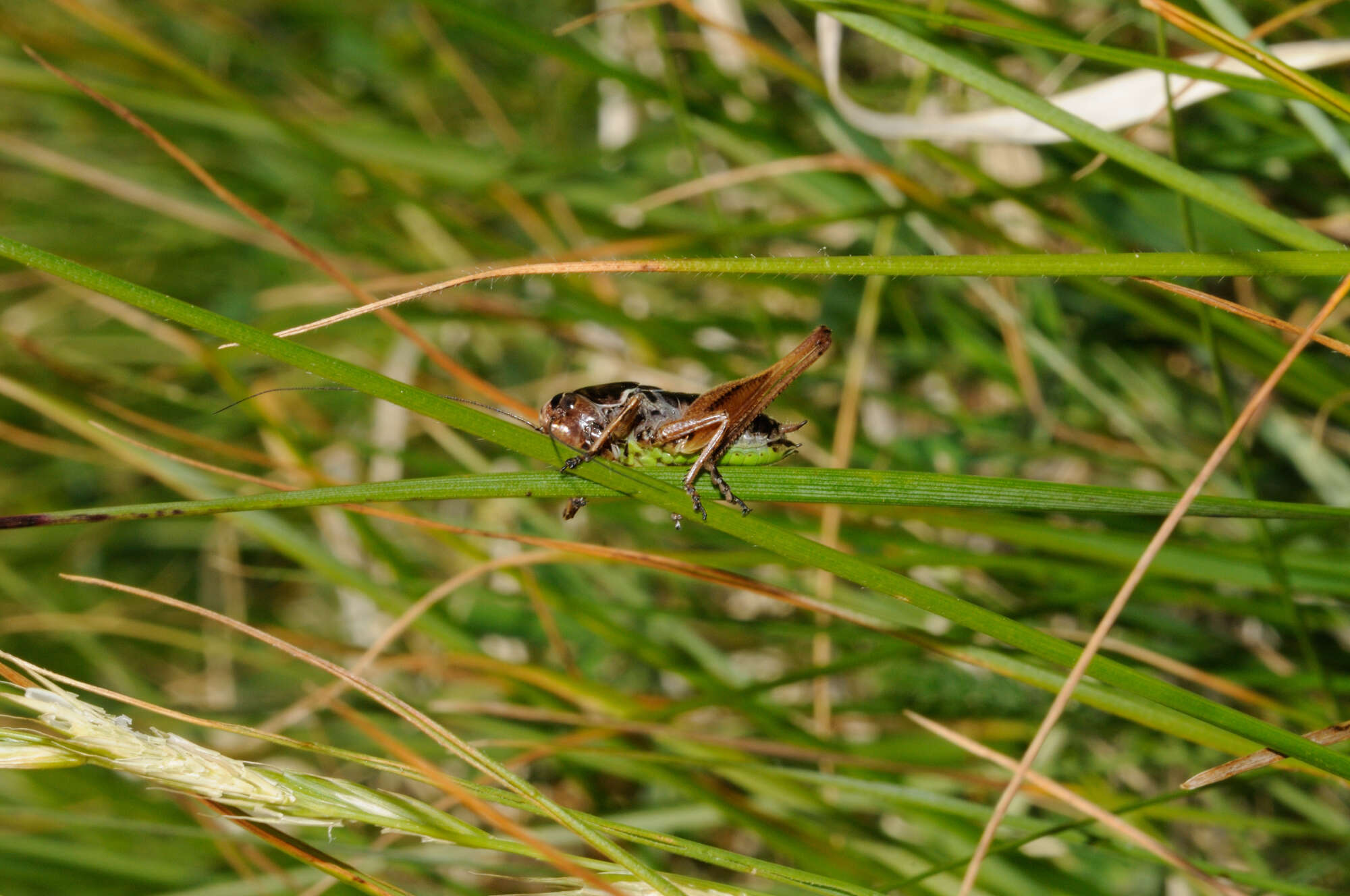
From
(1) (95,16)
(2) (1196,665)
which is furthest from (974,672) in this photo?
(1) (95,16)

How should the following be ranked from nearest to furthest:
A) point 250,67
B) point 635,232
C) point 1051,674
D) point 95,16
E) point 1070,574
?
point 1051,674 < point 1070,574 < point 95,16 < point 635,232 < point 250,67

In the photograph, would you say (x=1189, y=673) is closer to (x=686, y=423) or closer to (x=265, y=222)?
(x=686, y=423)

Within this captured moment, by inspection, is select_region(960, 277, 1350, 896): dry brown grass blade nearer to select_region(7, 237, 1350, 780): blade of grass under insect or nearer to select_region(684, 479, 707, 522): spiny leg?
select_region(7, 237, 1350, 780): blade of grass under insect

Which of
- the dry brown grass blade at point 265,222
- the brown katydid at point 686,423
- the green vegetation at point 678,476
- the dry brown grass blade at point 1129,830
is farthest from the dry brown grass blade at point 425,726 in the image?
the dry brown grass blade at point 1129,830

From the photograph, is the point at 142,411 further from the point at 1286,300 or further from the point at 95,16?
the point at 1286,300

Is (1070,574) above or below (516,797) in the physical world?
above

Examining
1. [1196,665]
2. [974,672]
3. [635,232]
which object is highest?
[635,232]
